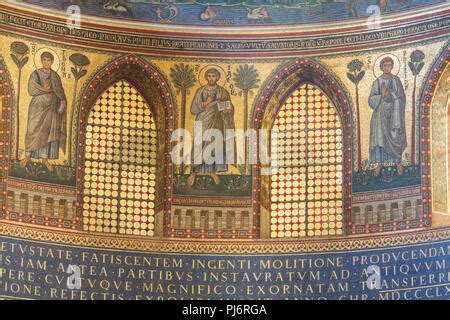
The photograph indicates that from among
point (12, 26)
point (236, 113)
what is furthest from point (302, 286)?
point (12, 26)

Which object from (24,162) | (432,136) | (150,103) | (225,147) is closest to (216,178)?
(225,147)

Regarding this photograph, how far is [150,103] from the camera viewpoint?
4212 cm

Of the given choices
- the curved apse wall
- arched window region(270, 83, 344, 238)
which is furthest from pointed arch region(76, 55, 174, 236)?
arched window region(270, 83, 344, 238)

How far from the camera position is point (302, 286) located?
40.5 meters

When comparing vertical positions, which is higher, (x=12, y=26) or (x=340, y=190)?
(x=12, y=26)

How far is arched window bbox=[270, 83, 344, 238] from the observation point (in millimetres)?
41344

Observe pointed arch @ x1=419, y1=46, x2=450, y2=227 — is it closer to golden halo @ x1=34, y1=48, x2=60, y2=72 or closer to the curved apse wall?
the curved apse wall

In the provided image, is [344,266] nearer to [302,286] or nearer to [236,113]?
[302,286]

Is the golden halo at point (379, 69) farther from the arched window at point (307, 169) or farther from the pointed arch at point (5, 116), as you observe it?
the pointed arch at point (5, 116)

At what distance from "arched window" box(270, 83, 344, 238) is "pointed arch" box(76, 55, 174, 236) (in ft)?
8.16

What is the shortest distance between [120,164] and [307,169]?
433cm

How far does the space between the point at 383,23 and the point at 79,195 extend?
7987mm

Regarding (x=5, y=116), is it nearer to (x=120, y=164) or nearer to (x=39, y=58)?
(x=39, y=58)
